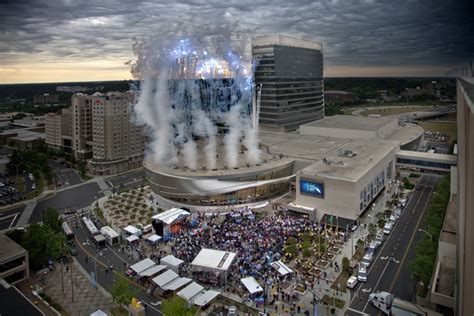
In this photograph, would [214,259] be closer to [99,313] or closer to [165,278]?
[165,278]

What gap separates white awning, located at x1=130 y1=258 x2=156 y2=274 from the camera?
71.1 ft

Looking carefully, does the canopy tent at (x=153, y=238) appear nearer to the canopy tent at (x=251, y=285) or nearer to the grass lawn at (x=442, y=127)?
the canopy tent at (x=251, y=285)

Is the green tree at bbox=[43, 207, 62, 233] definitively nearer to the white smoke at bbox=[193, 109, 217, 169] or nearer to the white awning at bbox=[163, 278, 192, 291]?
the white awning at bbox=[163, 278, 192, 291]

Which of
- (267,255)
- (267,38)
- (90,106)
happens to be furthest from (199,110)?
(267,255)

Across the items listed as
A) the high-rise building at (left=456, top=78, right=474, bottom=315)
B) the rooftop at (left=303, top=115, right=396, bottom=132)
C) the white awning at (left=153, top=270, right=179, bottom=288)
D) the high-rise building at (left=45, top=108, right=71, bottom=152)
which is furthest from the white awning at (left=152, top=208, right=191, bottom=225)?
the high-rise building at (left=45, top=108, right=71, bottom=152)

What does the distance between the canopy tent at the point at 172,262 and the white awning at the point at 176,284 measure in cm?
144

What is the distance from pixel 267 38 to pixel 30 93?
11413cm

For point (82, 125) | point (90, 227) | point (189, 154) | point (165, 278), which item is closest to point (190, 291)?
point (165, 278)

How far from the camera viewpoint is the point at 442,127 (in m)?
72.9

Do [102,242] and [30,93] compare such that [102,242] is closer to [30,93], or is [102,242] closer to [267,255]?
[267,255]

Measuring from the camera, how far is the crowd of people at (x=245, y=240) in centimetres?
2202

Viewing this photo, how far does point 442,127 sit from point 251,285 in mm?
66605

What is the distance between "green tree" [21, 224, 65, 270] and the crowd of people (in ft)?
23.8

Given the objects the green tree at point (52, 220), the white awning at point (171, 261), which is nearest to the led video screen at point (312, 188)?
the white awning at point (171, 261)
